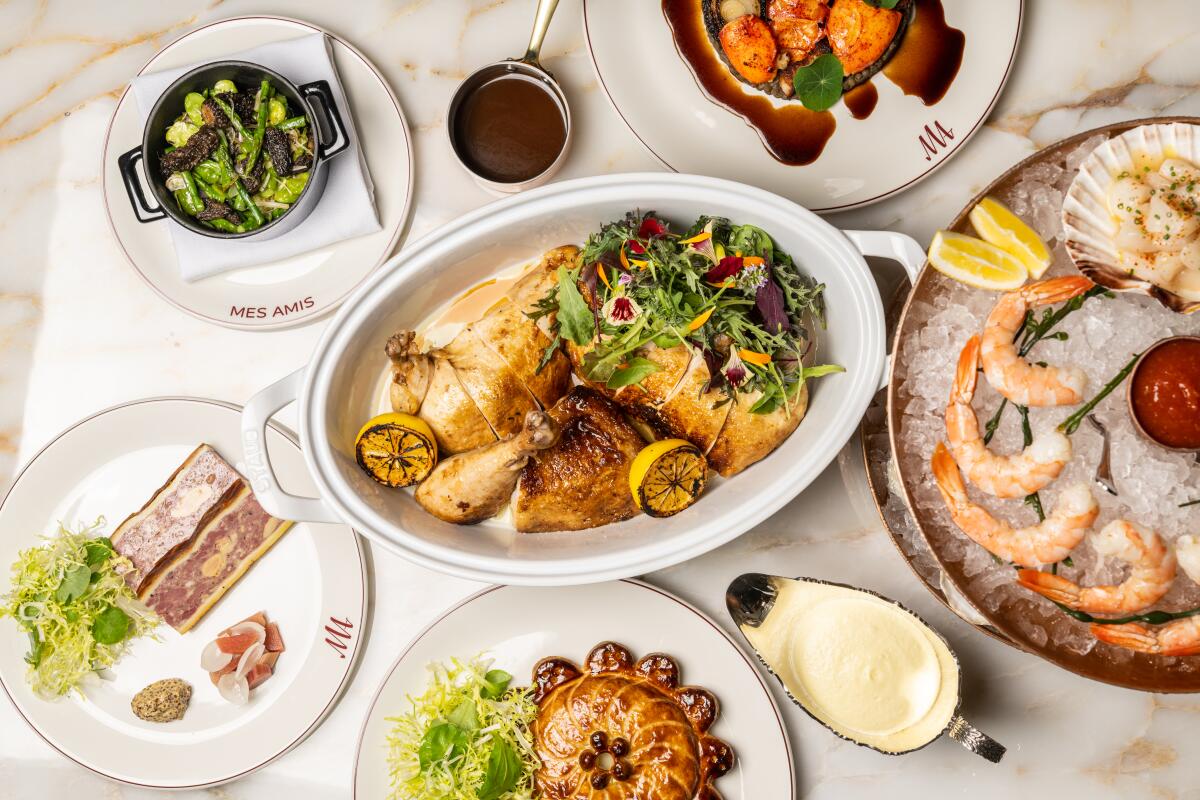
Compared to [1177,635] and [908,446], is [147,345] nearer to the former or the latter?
[908,446]

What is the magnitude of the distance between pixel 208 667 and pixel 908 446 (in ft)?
6.52

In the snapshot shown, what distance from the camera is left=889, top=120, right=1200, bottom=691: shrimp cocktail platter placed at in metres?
1.85

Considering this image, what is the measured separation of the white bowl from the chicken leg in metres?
0.07

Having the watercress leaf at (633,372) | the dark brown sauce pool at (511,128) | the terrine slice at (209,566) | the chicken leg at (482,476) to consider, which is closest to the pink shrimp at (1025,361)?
the watercress leaf at (633,372)

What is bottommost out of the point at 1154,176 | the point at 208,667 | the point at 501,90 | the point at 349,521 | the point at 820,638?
the point at 820,638

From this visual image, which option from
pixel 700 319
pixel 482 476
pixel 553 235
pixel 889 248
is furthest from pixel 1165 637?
pixel 553 235

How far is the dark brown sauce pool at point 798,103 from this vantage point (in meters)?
2.23

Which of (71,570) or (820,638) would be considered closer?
(820,638)

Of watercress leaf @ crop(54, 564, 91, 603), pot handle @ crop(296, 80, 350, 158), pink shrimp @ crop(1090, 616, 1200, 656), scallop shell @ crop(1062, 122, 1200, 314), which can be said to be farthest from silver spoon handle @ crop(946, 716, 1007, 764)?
watercress leaf @ crop(54, 564, 91, 603)

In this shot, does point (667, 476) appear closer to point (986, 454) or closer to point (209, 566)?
point (986, 454)

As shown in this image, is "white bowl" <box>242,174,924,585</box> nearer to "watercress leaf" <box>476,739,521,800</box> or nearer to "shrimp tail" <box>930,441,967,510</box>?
"shrimp tail" <box>930,441,967,510</box>

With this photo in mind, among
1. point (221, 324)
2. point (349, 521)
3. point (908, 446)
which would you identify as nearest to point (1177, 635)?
point (908, 446)

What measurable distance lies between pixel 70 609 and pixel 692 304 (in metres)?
1.92

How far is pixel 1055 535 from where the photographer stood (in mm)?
1867
